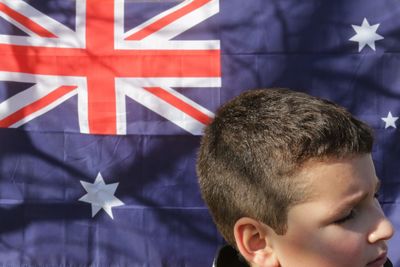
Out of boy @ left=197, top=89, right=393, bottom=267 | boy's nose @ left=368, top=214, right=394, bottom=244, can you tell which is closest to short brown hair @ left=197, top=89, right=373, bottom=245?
boy @ left=197, top=89, right=393, bottom=267

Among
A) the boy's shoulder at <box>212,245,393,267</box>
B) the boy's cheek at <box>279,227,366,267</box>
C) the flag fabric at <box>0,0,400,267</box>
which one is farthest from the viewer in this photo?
the flag fabric at <box>0,0,400,267</box>

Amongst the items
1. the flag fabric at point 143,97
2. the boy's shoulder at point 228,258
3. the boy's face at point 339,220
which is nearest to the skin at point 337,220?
the boy's face at point 339,220

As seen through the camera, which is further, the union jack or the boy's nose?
the union jack

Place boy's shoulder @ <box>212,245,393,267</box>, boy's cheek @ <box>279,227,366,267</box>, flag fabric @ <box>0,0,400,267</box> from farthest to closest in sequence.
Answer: flag fabric @ <box>0,0,400,267</box>, boy's shoulder @ <box>212,245,393,267</box>, boy's cheek @ <box>279,227,366,267</box>

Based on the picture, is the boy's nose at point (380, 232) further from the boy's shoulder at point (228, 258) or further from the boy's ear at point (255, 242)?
the boy's shoulder at point (228, 258)

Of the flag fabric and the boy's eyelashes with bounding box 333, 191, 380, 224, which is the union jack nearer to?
the flag fabric

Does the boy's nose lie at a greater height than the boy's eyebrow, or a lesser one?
lesser

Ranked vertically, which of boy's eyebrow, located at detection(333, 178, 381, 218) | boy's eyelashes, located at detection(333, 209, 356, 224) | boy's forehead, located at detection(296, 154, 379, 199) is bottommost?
boy's eyelashes, located at detection(333, 209, 356, 224)

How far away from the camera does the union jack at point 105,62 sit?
7.51ft

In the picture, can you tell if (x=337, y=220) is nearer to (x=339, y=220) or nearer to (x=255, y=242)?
(x=339, y=220)

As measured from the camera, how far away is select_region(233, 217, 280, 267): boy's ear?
1.04 metres

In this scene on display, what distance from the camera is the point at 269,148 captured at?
3.32 feet

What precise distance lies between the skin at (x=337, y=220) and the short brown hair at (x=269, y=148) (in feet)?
0.06

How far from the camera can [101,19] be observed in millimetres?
2303
